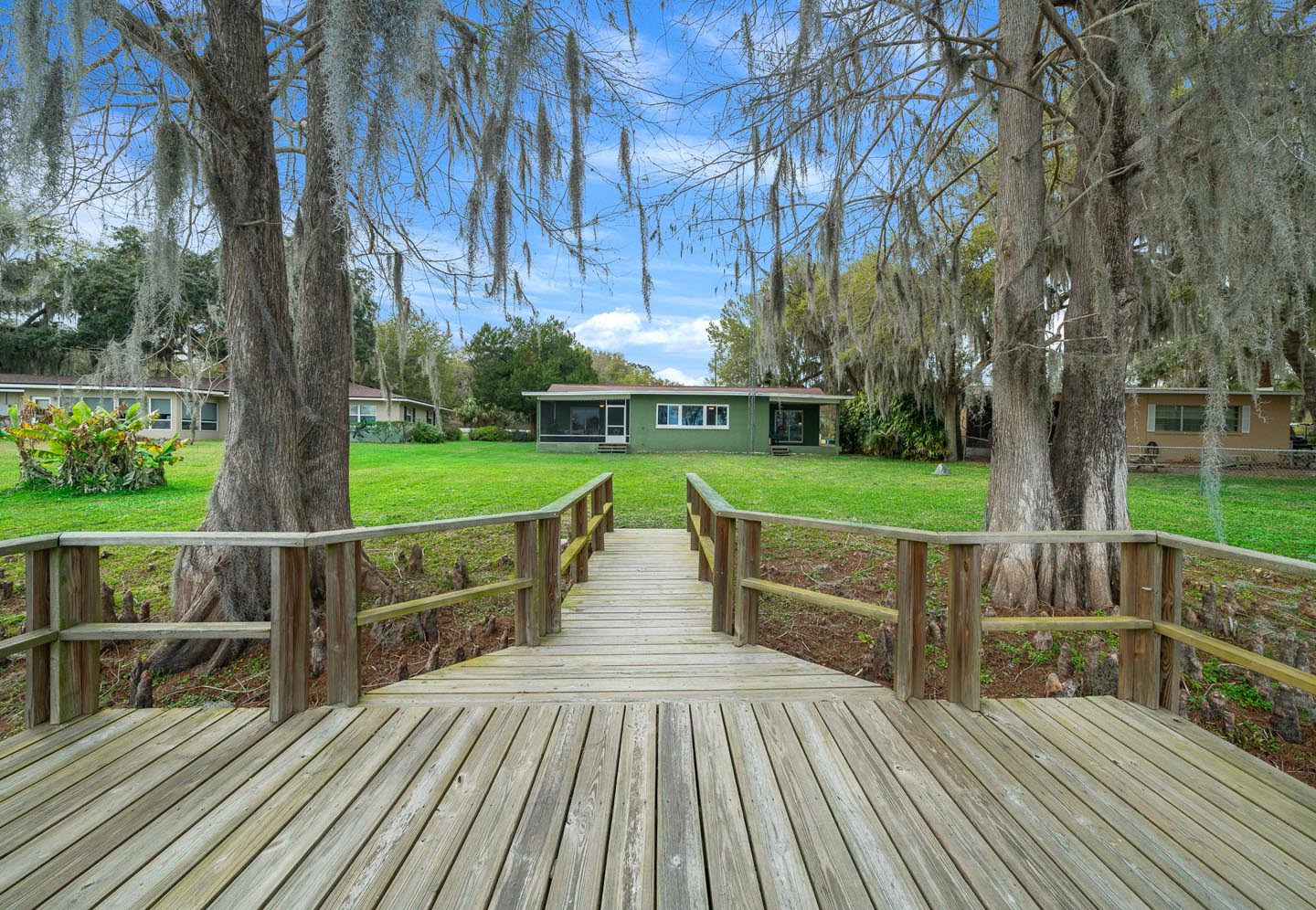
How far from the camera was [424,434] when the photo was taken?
25.5m

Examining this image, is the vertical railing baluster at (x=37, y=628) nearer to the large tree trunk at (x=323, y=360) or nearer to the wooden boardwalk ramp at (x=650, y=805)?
the wooden boardwalk ramp at (x=650, y=805)

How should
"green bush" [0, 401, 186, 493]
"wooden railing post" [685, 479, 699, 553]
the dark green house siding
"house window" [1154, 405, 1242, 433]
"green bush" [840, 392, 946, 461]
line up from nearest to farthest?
"wooden railing post" [685, 479, 699, 553] < "green bush" [0, 401, 186, 493] < "house window" [1154, 405, 1242, 433] < "green bush" [840, 392, 946, 461] < the dark green house siding

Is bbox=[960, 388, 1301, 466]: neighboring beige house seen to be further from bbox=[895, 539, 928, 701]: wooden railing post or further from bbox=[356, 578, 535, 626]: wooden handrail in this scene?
bbox=[356, 578, 535, 626]: wooden handrail

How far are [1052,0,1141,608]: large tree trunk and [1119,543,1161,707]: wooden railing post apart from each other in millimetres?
1687

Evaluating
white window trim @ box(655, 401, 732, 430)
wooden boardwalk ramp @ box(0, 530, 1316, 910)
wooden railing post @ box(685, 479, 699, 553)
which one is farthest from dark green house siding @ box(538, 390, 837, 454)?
wooden boardwalk ramp @ box(0, 530, 1316, 910)

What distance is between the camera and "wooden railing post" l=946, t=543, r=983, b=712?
8.15 ft

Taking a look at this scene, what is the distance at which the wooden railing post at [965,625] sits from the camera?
248 cm

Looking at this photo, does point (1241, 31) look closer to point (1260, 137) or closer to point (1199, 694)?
point (1260, 137)

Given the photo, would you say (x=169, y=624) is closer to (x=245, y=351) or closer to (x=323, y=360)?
(x=245, y=351)

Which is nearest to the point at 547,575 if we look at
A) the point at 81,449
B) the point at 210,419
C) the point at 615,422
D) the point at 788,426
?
the point at 81,449

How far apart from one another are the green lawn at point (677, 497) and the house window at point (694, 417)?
213 inches

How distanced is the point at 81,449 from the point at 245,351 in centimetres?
771

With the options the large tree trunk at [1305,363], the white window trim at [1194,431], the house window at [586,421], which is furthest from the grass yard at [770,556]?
the house window at [586,421]

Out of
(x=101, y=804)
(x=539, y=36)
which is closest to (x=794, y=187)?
(x=539, y=36)
